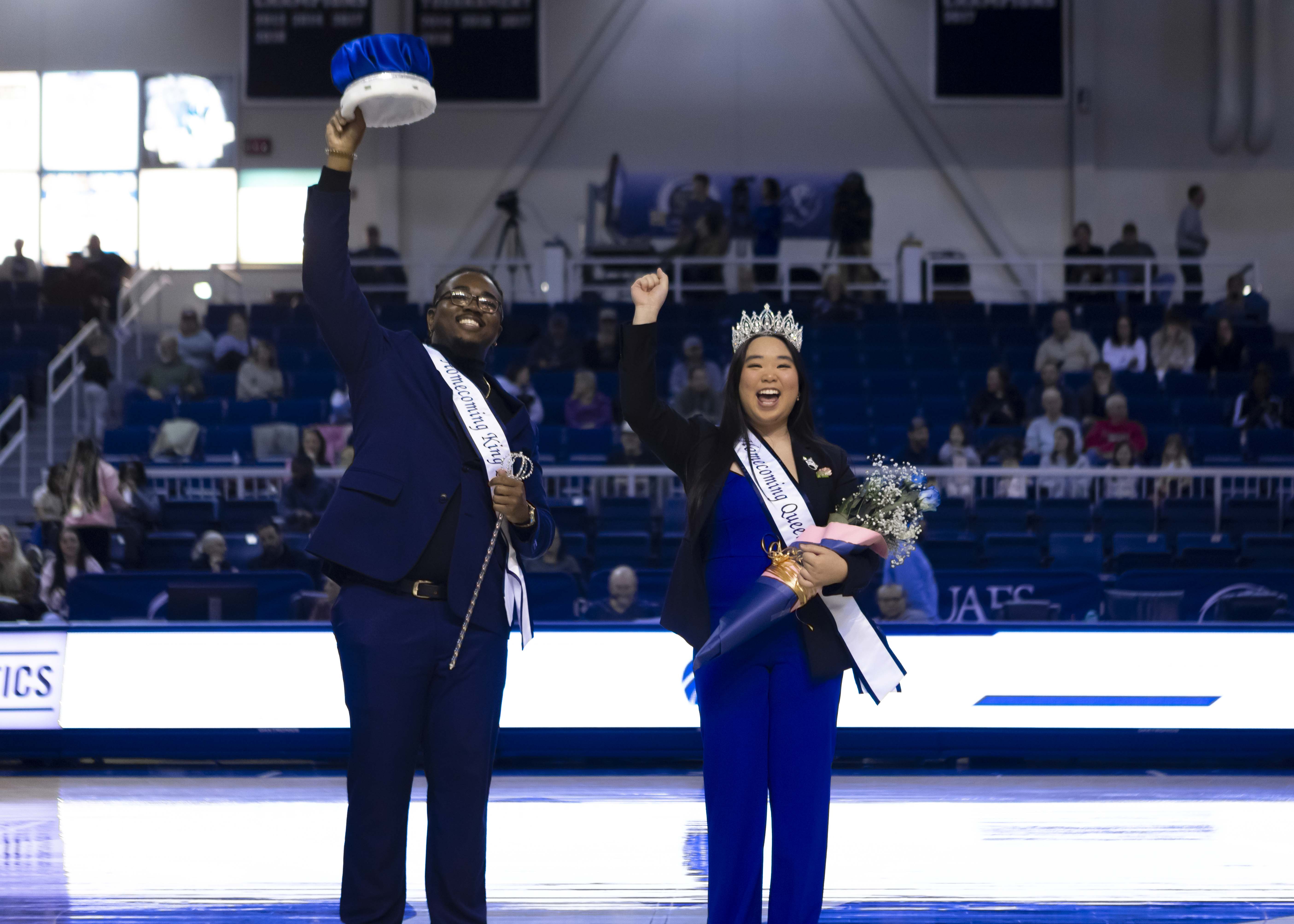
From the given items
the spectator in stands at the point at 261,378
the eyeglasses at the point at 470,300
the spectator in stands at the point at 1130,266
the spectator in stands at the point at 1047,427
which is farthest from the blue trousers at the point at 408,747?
the spectator in stands at the point at 1130,266

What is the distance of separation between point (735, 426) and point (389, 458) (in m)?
0.96

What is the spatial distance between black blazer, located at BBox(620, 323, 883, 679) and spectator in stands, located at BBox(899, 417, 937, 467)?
792 cm

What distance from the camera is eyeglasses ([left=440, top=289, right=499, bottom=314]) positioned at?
3.69 meters

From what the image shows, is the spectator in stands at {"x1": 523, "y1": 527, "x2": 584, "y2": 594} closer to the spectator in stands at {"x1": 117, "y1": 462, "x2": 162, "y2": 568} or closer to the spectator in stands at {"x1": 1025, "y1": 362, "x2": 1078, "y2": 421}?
the spectator in stands at {"x1": 117, "y1": 462, "x2": 162, "y2": 568}

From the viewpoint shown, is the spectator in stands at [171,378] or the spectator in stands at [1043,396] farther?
the spectator in stands at [171,378]

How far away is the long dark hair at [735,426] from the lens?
12.5ft

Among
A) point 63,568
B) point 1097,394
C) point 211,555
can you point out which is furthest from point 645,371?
point 1097,394

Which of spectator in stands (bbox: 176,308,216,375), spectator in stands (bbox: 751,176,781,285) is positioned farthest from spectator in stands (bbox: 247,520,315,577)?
spectator in stands (bbox: 751,176,781,285)

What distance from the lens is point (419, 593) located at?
136 inches

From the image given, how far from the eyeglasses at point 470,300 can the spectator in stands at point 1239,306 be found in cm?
1426

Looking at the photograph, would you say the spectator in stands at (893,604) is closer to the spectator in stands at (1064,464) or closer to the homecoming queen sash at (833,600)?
the spectator in stands at (1064,464)

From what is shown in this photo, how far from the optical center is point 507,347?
14.7m

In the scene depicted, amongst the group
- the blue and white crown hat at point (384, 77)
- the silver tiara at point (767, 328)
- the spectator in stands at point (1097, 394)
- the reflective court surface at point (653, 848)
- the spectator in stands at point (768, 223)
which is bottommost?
the reflective court surface at point (653, 848)

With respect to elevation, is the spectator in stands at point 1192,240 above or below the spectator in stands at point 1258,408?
above
